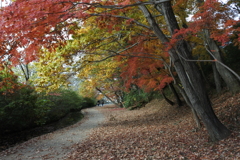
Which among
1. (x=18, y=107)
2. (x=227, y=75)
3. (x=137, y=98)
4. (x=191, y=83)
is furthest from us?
(x=137, y=98)

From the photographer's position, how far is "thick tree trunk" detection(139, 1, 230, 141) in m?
5.41

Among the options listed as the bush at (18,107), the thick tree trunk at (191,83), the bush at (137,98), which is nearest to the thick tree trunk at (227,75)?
the thick tree trunk at (191,83)

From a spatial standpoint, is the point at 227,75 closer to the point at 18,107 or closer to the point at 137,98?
the point at 18,107

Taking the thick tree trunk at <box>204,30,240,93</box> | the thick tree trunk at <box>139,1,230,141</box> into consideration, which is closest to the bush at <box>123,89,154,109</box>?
the thick tree trunk at <box>204,30,240,93</box>

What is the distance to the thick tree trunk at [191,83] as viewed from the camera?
5.41 metres

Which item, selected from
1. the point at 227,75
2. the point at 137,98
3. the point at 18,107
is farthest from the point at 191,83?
the point at 137,98

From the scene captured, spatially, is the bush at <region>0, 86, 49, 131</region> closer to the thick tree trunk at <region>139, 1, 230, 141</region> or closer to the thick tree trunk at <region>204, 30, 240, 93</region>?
the thick tree trunk at <region>139, 1, 230, 141</region>

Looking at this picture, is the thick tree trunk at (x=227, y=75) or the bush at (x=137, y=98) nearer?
the thick tree trunk at (x=227, y=75)

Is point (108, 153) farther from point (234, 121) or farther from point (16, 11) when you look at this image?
point (16, 11)

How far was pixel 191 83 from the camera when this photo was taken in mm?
5953

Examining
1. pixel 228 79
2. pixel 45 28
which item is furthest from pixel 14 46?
pixel 228 79

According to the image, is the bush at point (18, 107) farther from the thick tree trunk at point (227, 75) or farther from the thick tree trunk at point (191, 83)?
the thick tree trunk at point (227, 75)

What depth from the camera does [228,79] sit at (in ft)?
31.3

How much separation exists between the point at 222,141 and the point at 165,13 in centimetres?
415
